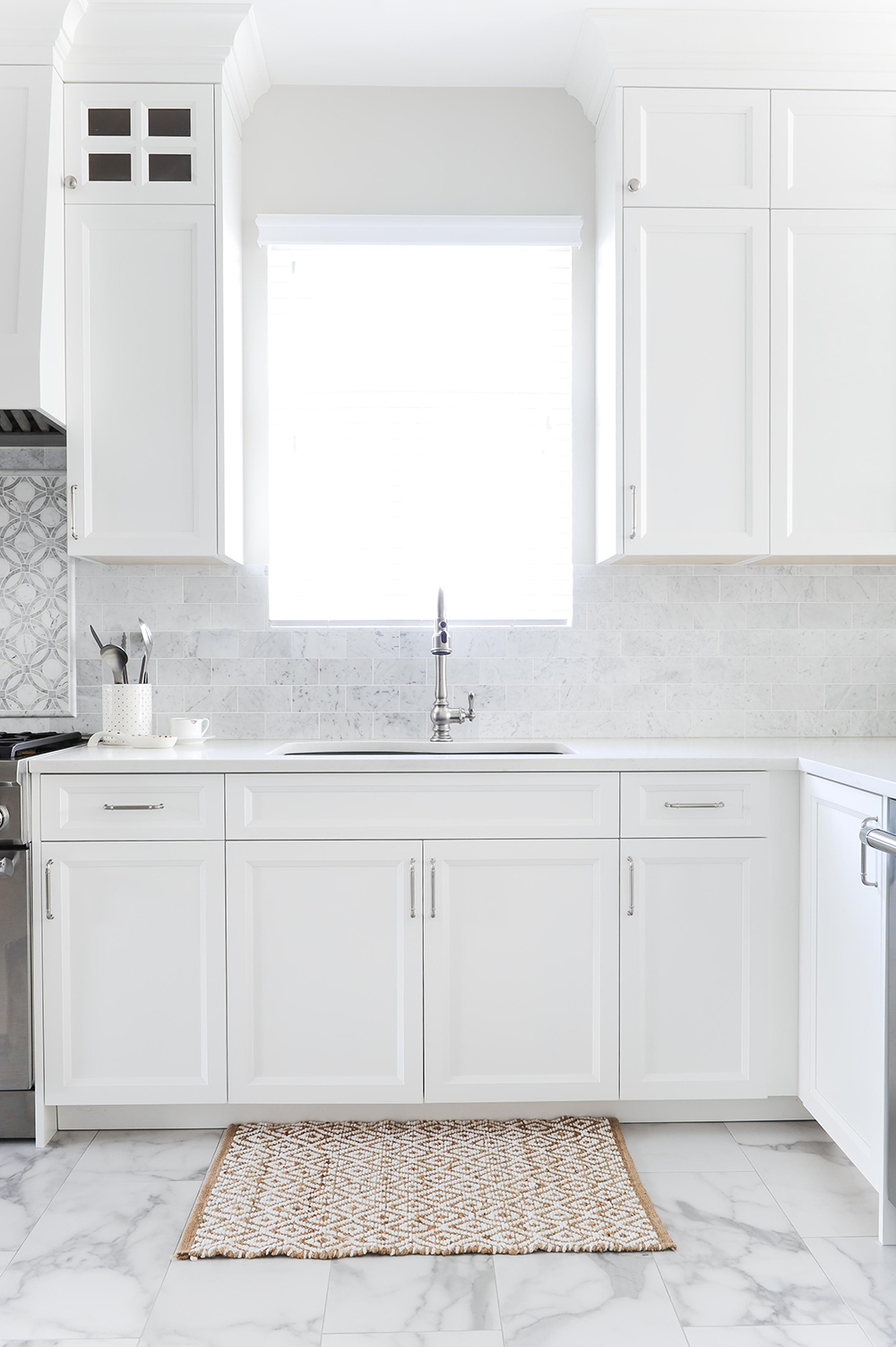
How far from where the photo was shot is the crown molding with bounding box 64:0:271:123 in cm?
233

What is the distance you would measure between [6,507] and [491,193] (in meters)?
1.72

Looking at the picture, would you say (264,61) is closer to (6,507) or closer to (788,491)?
(6,507)

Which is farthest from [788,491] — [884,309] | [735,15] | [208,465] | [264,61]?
[264,61]

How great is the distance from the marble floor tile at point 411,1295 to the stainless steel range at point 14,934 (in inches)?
37.2

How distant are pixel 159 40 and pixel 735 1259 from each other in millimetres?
3131

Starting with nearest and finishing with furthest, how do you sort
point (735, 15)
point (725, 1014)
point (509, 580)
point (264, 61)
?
point (725, 1014) → point (735, 15) → point (264, 61) → point (509, 580)

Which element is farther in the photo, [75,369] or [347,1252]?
[75,369]

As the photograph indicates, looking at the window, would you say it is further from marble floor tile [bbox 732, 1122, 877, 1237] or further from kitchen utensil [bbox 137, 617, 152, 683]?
marble floor tile [bbox 732, 1122, 877, 1237]

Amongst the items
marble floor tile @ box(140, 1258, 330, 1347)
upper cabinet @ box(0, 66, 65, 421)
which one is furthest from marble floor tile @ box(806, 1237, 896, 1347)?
upper cabinet @ box(0, 66, 65, 421)

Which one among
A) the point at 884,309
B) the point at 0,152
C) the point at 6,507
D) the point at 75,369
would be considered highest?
the point at 0,152

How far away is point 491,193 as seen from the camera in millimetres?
2748

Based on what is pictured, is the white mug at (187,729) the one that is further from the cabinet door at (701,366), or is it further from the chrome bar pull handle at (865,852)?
the chrome bar pull handle at (865,852)

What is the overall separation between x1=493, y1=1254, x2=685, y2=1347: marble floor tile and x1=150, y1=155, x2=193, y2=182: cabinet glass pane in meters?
2.67

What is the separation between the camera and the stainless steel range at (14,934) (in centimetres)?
215
